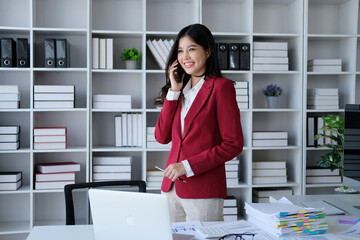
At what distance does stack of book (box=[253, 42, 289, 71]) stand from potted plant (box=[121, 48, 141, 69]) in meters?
1.01

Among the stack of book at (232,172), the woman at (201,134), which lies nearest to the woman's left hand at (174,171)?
the woman at (201,134)

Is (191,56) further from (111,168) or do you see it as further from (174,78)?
(111,168)

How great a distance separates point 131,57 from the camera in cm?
351

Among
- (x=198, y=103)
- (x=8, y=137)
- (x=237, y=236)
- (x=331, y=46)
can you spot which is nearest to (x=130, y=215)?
(x=237, y=236)

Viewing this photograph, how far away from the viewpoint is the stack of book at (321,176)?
3.76 meters

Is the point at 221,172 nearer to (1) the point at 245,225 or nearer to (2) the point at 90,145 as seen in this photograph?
(1) the point at 245,225

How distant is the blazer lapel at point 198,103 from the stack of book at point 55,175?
1.80m

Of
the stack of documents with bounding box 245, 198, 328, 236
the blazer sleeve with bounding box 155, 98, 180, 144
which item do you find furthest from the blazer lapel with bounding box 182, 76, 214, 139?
the stack of documents with bounding box 245, 198, 328, 236

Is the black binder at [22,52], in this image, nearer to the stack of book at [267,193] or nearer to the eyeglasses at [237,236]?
the stack of book at [267,193]

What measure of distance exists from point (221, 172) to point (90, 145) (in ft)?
5.77

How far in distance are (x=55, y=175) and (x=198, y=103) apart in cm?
192

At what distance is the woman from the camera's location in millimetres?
1860

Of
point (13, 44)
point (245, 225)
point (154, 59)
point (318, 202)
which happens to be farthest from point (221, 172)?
point (13, 44)

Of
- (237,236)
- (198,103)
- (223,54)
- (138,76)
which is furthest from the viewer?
(138,76)
